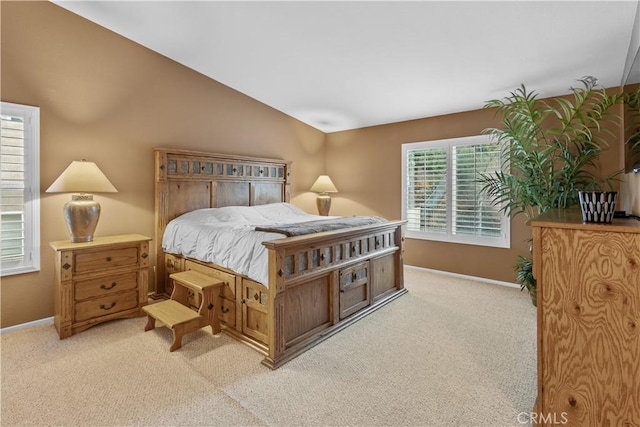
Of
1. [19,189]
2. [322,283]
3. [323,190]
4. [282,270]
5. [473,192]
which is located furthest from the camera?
[323,190]

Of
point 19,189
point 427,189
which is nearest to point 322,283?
point 427,189

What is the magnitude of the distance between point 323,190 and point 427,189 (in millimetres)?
1693

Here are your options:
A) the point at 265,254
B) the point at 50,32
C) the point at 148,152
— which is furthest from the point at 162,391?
the point at 50,32

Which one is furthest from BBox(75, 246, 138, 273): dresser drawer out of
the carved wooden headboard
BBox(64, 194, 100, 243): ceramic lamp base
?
the carved wooden headboard

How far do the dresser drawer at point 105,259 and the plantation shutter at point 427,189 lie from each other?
383 cm

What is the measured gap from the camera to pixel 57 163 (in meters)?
3.11

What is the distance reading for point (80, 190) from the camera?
2873 mm

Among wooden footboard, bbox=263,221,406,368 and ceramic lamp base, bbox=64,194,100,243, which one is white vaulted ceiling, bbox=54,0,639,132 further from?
ceramic lamp base, bbox=64,194,100,243

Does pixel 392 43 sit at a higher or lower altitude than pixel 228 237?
higher

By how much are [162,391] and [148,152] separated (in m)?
2.73

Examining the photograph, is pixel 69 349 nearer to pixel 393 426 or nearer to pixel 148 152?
pixel 148 152

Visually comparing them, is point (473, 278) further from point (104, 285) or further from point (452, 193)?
point (104, 285)

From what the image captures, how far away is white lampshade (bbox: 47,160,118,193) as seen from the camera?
9.30 feet

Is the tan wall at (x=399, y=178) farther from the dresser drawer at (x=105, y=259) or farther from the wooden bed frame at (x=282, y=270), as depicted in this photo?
the dresser drawer at (x=105, y=259)
